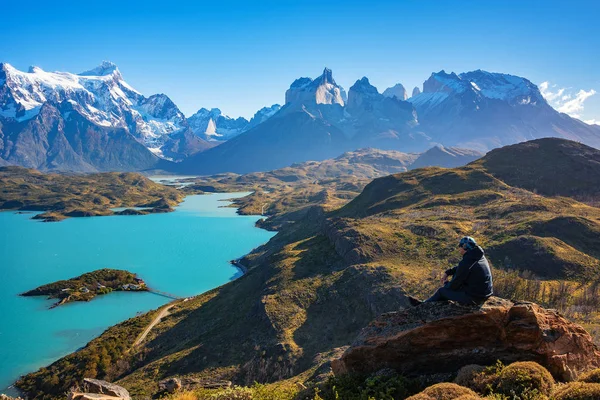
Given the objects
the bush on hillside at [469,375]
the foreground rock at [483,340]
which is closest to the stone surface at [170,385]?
the foreground rock at [483,340]

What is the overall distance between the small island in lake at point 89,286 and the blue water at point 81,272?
283 centimetres

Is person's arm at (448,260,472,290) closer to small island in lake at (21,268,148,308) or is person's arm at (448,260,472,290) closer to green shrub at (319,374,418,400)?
green shrub at (319,374,418,400)

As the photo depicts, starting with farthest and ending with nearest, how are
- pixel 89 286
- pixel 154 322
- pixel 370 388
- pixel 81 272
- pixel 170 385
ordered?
pixel 81 272 → pixel 89 286 → pixel 154 322 → pixel 170 385 → pixel 370 388

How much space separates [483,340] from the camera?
1591 cm

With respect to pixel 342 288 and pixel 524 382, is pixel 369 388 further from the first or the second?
pixel 342 288

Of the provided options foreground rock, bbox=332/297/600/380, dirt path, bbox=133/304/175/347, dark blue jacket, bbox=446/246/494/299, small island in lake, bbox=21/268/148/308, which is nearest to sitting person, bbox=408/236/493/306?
dark blue jacket, bbox=446/246/494/299

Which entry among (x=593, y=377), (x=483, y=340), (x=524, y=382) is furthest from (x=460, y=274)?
(x=593, y=377)

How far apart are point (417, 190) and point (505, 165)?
3570 cm

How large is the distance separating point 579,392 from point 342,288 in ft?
167

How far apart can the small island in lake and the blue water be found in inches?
111

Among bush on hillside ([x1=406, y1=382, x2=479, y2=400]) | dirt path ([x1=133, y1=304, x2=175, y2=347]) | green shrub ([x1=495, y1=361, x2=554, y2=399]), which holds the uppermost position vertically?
green shrub ([x1=495, y1=361, x2=554, y2=399])

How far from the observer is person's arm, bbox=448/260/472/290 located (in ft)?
50.7

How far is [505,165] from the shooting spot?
136m

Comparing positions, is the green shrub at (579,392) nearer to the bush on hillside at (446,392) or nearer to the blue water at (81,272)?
the bush on hillside at (446,392)
